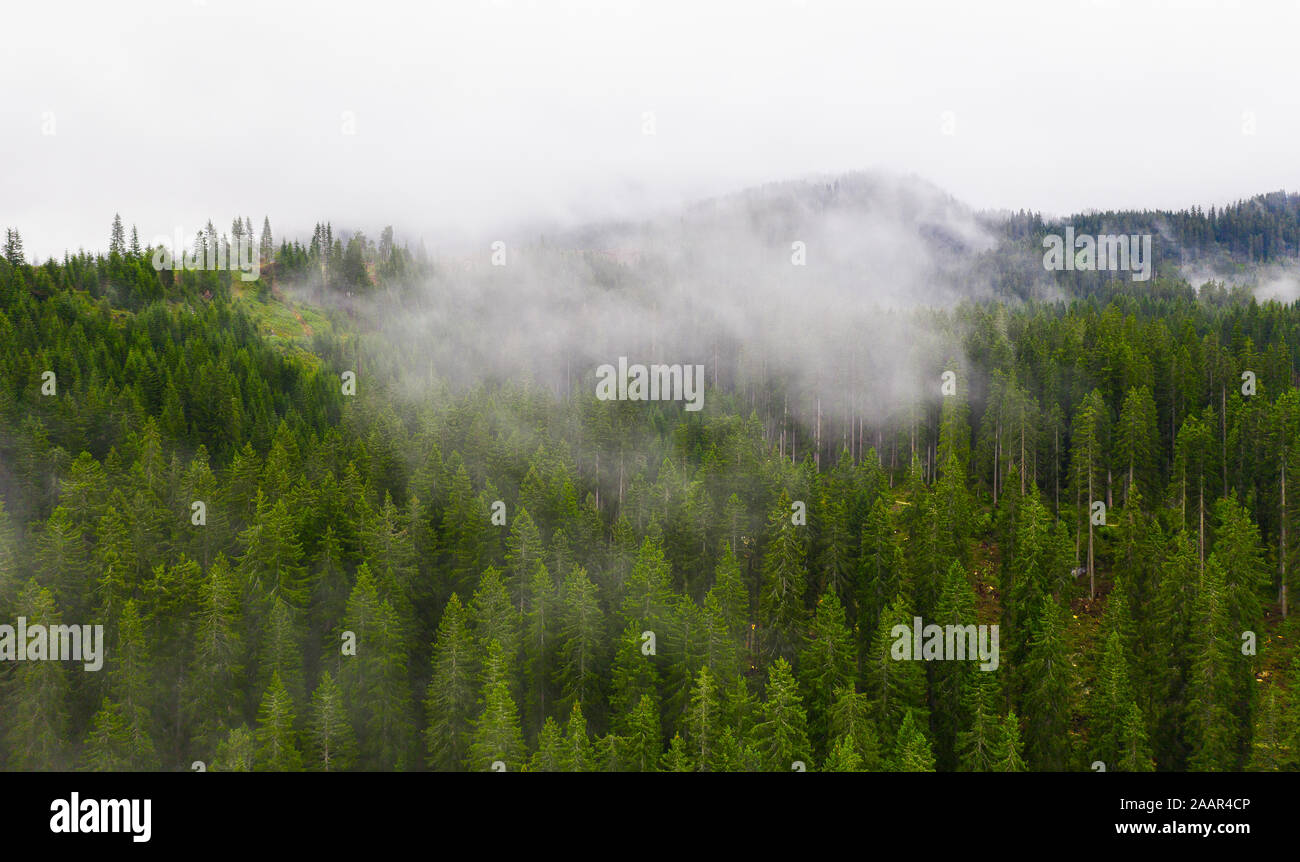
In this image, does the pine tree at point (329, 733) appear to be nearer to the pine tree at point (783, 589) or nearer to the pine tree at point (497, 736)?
the pine tree at point (497, 736)

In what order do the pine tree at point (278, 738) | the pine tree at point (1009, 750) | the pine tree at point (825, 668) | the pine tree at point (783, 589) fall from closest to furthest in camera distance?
1. the pine tree at point (278, 738)
2. the pine tree at point (1009, 750)
3. the pine tree at point (825, 668)
4. the pine tree at point (783, 589)

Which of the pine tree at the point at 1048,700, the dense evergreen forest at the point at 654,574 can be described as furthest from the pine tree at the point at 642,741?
the pine tree at the point at 1048,700

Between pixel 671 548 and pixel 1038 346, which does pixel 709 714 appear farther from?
pixel 1038 346

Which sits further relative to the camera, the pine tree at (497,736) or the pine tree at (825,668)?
the pine tree at (825,668)

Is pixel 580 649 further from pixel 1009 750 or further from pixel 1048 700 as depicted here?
pixel 1048 700

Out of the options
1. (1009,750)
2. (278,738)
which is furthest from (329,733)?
(1009,750)

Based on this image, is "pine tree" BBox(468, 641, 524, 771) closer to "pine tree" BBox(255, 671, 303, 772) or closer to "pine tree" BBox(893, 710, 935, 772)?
"pine tree" BBox(255, 671, 303, 772)

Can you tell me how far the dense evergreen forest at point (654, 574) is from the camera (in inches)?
1682

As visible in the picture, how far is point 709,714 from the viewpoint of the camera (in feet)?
137

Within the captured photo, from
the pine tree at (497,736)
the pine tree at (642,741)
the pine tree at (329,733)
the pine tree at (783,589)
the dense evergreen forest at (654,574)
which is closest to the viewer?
the pine tree at (497,736)

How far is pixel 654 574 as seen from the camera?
52562 millimetres

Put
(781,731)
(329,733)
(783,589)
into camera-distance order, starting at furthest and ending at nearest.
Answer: (783,589)
(329,733)
(781,731)

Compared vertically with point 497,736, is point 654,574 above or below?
above
